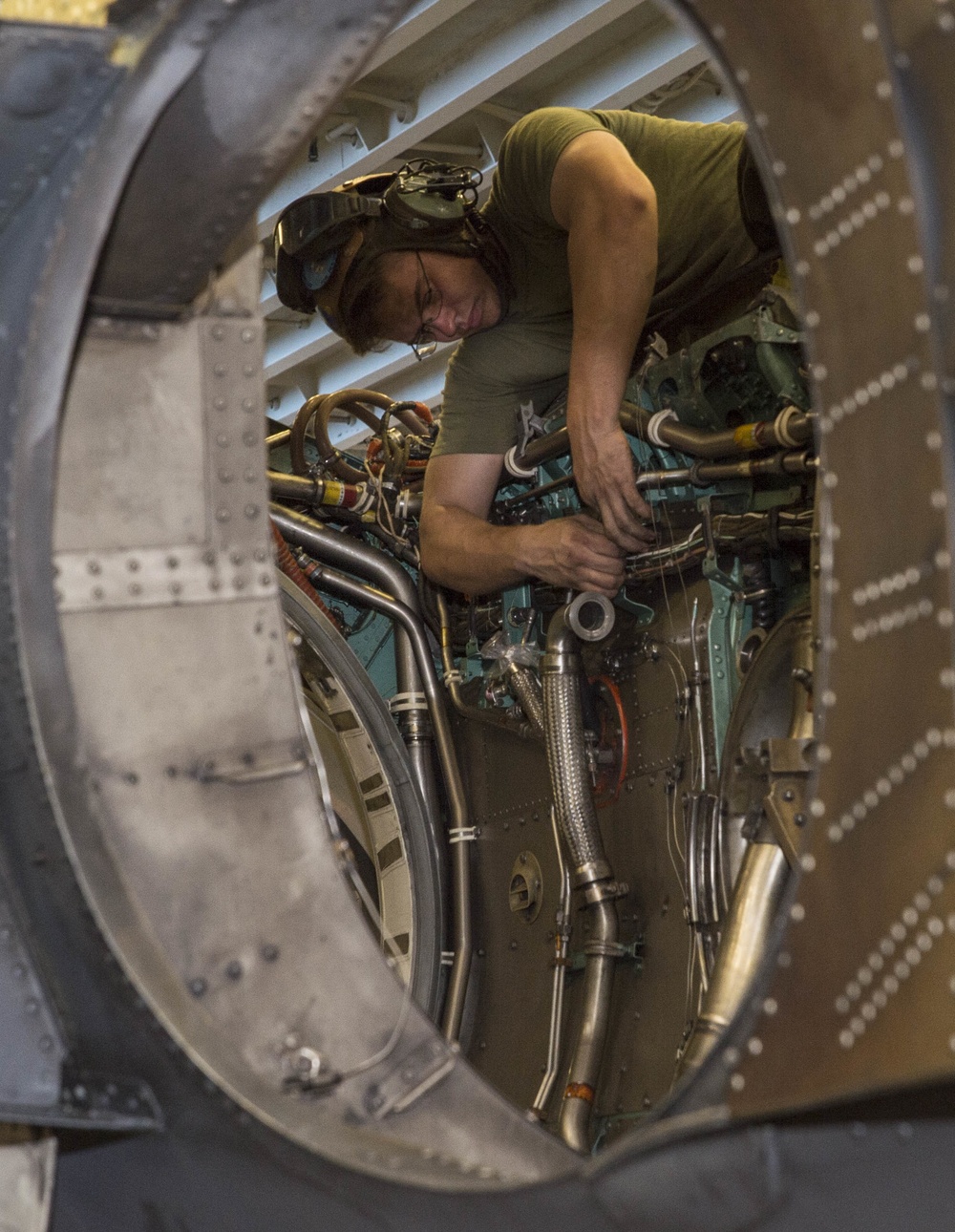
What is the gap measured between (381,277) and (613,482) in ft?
4.57

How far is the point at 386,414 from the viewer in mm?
6438

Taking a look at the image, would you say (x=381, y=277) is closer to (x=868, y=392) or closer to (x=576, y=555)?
(x=576, y=555)

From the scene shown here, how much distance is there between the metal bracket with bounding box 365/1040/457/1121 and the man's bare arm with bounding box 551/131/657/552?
204cm

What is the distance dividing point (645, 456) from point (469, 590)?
1.02 metres

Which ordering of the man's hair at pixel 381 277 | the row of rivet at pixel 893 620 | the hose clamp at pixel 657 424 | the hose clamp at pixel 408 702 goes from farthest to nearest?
the hose clamp at pixel 408 702 → the man's hair at pixel 381 277 → the hose clamp at pixel 657 424 → the row of rivet at pixel 893 620

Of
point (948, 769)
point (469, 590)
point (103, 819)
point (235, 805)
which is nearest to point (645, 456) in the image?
point (469, 590)

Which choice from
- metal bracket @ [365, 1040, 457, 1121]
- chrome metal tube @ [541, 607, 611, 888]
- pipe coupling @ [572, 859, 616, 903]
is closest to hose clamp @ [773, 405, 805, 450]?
chrome metal tube @ [541, 607, 611, 888]

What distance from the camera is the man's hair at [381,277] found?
566cm

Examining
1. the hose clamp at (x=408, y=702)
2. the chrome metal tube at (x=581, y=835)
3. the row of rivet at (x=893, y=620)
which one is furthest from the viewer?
the hose clamp at (x=408, y=702)

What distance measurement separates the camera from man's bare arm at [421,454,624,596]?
5.16 meters

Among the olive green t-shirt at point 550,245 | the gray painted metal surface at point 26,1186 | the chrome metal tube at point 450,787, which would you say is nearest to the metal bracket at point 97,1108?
the gray painted metal surface at point 26,1186

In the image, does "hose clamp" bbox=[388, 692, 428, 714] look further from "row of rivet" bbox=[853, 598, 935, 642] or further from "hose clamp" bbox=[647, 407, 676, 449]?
"row of rivet" bbox=[853, 598, 935, 642]

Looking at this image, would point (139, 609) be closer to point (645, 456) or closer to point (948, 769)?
point (948, 769)

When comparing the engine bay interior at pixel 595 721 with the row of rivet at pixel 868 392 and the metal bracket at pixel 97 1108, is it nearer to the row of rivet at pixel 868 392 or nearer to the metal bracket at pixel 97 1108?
the metal bracket at pixel 97 1108
